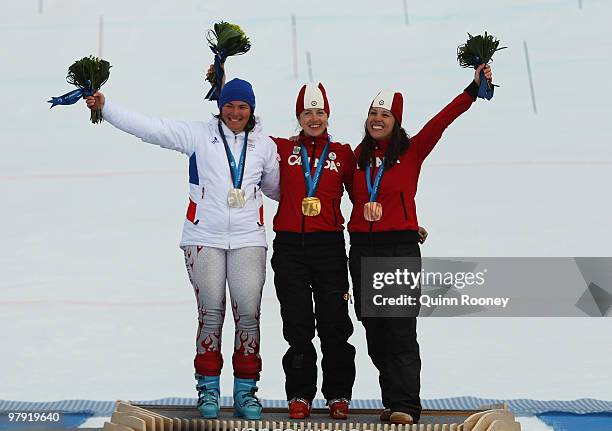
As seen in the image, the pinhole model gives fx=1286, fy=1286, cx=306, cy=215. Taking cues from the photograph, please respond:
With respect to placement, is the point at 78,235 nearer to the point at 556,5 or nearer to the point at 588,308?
the point at 588,308

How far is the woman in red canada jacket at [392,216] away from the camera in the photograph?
520cm

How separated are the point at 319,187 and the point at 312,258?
293 millimetres

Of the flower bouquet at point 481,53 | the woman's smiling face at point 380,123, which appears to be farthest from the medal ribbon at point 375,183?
the flower bouquet at point 481,53

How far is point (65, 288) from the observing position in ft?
29.2

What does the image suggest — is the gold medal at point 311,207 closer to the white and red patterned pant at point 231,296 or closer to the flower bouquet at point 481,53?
the white and red patterned pant at point 231,296

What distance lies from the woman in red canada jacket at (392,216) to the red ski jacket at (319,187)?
7 cm

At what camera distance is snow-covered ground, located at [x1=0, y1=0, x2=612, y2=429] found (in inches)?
292

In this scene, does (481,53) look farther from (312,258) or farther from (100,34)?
(100,34)

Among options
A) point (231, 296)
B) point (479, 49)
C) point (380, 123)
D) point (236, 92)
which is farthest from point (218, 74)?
point (479, 49)

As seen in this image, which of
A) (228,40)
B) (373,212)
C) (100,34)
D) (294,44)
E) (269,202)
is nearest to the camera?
(373,212)

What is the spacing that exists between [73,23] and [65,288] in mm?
7058

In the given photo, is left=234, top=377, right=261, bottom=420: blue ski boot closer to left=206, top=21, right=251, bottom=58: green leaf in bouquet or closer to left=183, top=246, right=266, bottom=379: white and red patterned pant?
left=183, top=246, right=266, bottom=379: white and red patterned pant

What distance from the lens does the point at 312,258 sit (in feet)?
17.2

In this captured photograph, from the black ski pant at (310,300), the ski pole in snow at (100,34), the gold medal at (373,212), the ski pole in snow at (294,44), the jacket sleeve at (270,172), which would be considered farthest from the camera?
the ski pole in snow at (100,34)
